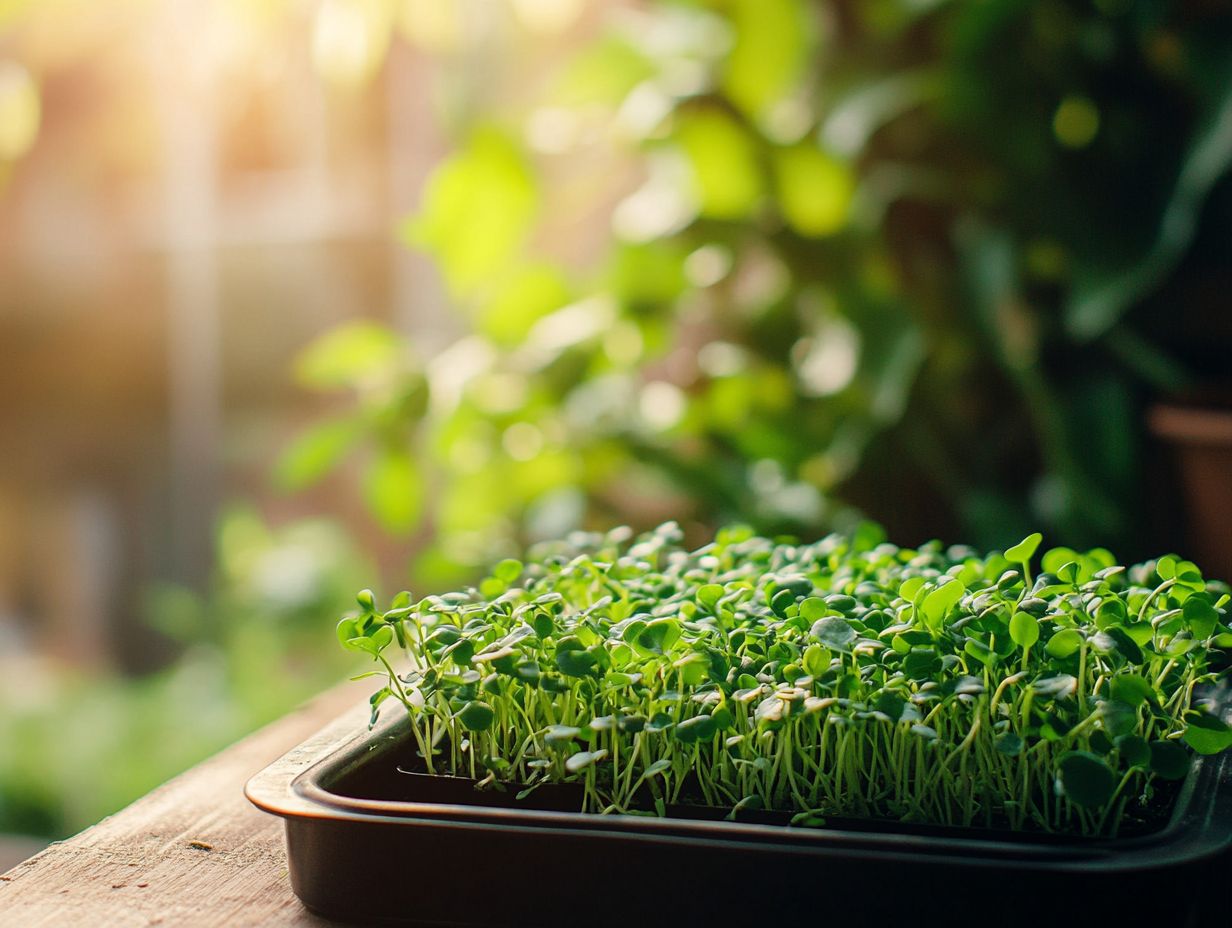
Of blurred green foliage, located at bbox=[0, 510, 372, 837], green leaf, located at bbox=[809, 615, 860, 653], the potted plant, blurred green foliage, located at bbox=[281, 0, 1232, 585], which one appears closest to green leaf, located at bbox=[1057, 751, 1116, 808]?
the potted plant

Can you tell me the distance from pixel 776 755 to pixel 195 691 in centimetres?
355

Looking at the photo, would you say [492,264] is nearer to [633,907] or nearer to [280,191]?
[633,907]

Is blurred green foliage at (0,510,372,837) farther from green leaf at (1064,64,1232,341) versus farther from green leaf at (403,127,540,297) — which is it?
green leaf at (1064,64,1232,341)

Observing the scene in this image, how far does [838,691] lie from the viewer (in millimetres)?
472

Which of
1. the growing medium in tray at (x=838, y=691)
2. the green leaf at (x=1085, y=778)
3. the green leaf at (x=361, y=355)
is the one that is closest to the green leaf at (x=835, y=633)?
the growing medium in tray at (x=838, y=691)

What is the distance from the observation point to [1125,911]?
1.31 ft

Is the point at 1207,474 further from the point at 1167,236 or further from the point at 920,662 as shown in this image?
the point at 920,662

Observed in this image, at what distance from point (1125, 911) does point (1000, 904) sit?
0.04 m

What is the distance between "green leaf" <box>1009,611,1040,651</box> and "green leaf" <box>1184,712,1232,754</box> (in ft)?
0.27

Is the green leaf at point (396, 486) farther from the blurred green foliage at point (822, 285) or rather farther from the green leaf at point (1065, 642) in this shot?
the green leaf at point (1065, 642)

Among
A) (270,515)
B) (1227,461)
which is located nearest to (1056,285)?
(1227,461)

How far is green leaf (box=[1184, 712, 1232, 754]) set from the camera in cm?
46

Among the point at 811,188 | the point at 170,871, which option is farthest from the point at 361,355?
the point at 170,871

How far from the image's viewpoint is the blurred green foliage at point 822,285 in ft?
4.17
